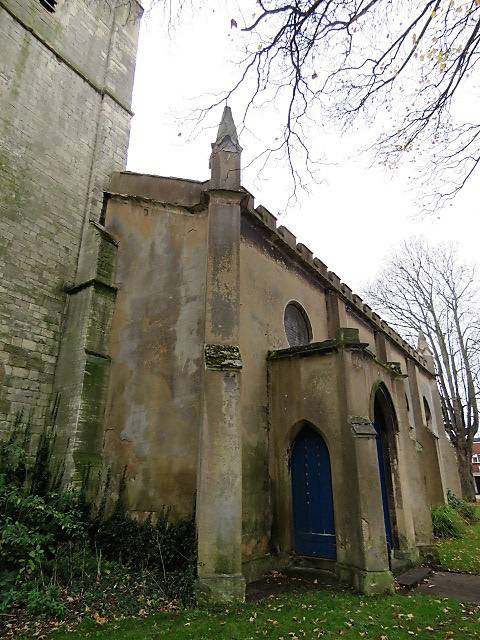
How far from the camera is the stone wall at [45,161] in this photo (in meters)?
10.5

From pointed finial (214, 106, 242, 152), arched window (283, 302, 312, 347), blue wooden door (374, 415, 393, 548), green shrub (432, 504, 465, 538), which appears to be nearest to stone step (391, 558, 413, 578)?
blue wooden door (374, 415, 393, 548)

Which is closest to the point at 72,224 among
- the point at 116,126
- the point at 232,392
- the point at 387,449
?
the point at 116,126

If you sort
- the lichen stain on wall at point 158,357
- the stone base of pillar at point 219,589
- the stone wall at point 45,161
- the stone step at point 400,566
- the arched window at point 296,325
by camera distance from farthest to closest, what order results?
the arched window at point 296,325 → the stone wall at point 45,161 → the stone step at point 400,566 → the lichen stain on wall at point 158,357 → the stone base of pillar at point 219,589

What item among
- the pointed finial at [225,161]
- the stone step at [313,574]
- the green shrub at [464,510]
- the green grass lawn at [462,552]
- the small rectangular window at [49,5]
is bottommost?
the green grass lawn at [462,552]

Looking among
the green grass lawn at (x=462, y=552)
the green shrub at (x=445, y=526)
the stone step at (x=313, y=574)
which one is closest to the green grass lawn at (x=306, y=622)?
the stone step at (x=313, y=574)

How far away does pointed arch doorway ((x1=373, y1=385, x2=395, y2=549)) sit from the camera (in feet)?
34.1

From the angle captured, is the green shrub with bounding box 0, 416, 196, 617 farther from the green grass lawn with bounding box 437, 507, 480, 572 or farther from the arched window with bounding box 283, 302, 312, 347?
the green grass lawn with bounding box 437, 507, 480, 572

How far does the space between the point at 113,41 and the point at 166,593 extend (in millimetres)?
16739

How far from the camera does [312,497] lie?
9.27 metres

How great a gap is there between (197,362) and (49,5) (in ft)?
40.2

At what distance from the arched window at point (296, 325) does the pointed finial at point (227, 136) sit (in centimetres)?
451

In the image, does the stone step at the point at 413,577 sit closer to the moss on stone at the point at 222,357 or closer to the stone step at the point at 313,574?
the stone step at the point at 313,574

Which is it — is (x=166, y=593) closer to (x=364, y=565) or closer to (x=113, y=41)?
(x=364, y=565)

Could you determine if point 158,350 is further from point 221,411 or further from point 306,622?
point 306,622
